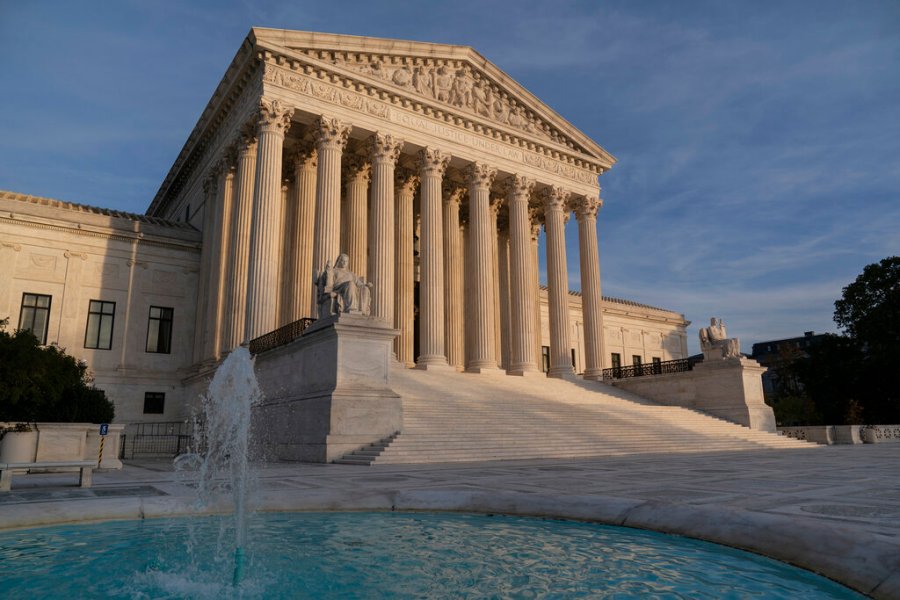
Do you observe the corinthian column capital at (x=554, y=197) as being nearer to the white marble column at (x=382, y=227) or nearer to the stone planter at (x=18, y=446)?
the white marble column at (x=382, y=227)

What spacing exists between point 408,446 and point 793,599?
44.6ft

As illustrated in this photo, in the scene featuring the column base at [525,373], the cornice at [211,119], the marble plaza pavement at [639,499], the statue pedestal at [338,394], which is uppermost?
the cornice at [211,119]

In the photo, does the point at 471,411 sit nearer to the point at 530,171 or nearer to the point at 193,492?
the point at 193,492

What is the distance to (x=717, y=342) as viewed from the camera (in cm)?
2998

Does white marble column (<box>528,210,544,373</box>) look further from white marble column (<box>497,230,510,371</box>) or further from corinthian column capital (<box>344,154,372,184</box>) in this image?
corinthian column capital (<box>344,154,372,184</box>)

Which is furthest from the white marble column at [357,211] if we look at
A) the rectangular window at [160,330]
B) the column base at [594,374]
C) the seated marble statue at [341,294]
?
the column base at [594,374]

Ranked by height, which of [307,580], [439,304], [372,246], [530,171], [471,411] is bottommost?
[307,580]

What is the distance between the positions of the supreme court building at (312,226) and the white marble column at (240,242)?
0.26 feet

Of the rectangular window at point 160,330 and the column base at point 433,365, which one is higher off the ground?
the rectangular window at point 160,330

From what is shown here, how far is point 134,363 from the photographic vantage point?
31297 mm

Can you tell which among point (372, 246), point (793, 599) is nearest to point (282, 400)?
point (372, 246)

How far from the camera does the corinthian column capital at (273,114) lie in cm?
2673

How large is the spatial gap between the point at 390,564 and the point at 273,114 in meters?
24.9

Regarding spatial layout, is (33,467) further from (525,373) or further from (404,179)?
(404,179)
